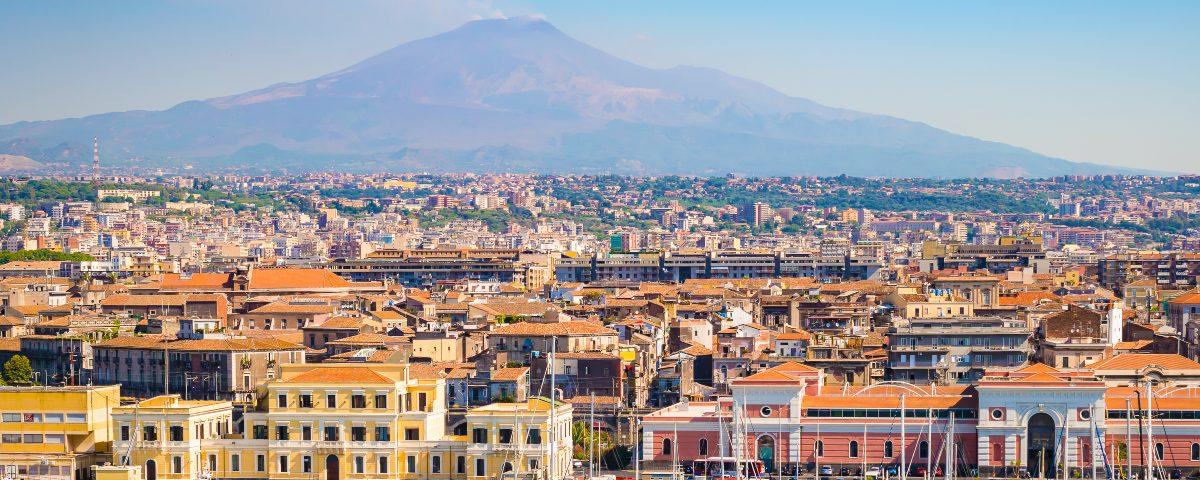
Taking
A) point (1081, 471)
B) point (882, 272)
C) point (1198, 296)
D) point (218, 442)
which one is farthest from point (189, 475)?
point (882, 272)

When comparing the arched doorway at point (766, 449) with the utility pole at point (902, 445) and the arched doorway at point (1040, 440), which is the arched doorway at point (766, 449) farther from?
the arched doorway at point (1040, 440)

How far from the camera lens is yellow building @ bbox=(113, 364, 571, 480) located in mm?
43281

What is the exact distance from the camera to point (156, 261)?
435 ft

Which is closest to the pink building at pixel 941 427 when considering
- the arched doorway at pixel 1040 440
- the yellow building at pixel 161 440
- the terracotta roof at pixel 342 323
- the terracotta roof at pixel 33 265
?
the arched doorway at pixel 1040 440

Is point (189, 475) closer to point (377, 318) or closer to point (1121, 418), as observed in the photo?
point (1121, 418)

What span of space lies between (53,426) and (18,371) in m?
18.2

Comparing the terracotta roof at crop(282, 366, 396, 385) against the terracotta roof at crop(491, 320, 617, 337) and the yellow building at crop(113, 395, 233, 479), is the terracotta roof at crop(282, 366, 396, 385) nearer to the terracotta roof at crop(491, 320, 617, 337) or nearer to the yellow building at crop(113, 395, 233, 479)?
the yellow building at crop(113, 395, 233, 479)

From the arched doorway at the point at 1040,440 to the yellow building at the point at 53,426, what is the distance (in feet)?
59.0

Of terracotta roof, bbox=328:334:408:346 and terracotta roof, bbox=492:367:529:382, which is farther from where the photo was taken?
terracotta roof, bbox=328:334:408:346

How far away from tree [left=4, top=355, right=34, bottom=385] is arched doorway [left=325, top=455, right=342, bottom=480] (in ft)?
61.7

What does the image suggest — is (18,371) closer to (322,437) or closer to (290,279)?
(322,437)

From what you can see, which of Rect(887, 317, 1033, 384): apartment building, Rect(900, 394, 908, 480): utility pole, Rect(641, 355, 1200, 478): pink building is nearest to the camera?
Rect(900, 394, 908, 480): utility pole

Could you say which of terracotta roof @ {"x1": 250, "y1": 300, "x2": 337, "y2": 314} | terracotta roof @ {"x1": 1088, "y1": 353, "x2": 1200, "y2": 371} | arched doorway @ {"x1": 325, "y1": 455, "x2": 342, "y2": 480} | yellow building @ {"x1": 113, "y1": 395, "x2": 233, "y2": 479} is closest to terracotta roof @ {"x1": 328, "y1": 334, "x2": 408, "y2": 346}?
terracotta roof @ {"x1": 250, "y1": 300, "x2": 337, "y2": 314}

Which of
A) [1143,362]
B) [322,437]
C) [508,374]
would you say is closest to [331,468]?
[322,437]
